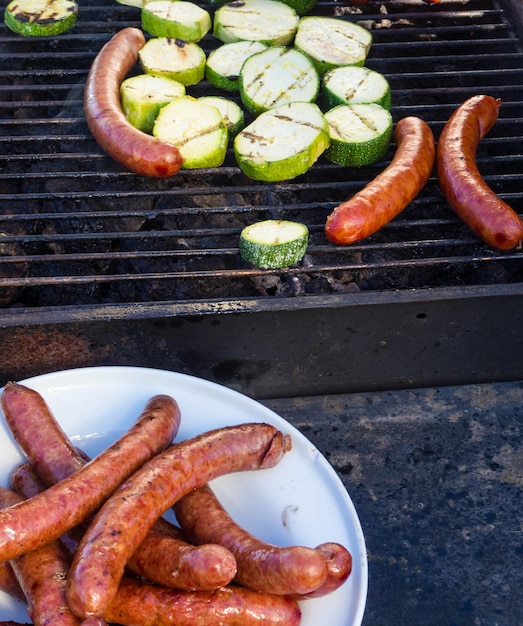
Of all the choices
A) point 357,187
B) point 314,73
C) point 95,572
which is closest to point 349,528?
point 95,572

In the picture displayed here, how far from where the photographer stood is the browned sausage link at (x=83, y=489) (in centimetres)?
190

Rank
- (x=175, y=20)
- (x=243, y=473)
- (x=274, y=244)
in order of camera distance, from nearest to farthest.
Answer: (x=243, y=473) → (x=274, y=244) → (x=175, y=20)

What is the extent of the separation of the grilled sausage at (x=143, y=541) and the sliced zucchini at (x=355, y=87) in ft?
7.03

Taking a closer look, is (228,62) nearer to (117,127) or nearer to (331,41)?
(331,41)

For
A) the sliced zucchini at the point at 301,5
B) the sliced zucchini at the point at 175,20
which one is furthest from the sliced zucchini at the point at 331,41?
the sliced zucchini at the point at 175,20

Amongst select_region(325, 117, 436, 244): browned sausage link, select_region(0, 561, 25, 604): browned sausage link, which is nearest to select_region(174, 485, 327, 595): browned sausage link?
select_region(0, 561, 25, 604): browned sausage link

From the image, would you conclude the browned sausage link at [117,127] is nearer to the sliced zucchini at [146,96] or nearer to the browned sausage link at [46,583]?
the sliced zucchini at [146,96]

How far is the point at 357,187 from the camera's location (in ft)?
11.0

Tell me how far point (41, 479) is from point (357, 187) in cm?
191

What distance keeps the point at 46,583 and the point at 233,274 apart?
4.62 ft

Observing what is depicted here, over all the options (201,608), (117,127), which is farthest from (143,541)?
(117,127)

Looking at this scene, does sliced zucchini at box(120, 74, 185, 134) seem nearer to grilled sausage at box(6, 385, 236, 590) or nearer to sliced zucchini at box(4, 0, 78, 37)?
sliced zucchini at box(4, 0, 78, 37)

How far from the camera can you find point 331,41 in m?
3.86

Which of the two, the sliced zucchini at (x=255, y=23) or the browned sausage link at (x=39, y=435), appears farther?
the sliced zucchini at (x=255, y=23)
